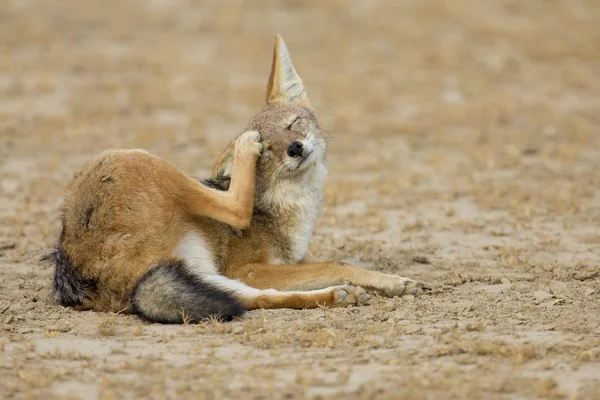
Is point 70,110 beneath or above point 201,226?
above

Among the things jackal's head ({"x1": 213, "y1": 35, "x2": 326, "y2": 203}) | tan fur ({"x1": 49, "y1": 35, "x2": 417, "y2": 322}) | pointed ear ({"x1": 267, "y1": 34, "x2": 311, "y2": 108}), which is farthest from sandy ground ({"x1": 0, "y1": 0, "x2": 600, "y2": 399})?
jackal's head ({"x1": 213, "y1": 35, "x2": 326, "y2": 203})

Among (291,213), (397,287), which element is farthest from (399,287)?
(291,213)

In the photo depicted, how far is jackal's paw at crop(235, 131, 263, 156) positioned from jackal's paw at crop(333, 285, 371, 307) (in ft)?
4.02

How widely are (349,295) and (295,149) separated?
1.18m

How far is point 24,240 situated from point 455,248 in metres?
3.61

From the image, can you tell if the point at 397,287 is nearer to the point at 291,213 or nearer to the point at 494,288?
the point at 494,288

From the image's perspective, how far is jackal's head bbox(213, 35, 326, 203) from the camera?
688 centimetres

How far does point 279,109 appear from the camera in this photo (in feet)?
24.1

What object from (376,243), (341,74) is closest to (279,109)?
(376,243)

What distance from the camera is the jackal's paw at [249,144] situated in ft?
22.3

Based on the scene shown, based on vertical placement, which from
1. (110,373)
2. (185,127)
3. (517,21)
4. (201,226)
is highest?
(517,21)

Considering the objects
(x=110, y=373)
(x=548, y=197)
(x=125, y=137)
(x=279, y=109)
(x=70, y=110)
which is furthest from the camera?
(x=70, y=110)

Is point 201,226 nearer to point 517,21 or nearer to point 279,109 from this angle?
point 279,109

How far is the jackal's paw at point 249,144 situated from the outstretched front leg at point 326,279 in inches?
34.4
